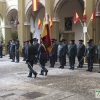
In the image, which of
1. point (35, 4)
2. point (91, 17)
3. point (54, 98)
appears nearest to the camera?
point (54, 98)

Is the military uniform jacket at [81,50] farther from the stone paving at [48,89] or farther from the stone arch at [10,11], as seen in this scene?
the stone arch at [10,11]

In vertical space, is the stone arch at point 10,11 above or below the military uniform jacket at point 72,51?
above

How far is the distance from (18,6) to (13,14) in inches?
136

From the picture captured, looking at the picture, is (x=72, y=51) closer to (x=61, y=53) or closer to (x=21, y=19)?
(x=61, y=53)

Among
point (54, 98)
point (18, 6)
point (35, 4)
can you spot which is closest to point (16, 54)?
point (35, 4)

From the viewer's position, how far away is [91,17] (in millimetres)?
13227

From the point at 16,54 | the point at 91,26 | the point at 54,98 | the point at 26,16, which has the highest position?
the point at 26,16

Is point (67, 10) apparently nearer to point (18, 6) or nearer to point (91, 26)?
point (18, 6)

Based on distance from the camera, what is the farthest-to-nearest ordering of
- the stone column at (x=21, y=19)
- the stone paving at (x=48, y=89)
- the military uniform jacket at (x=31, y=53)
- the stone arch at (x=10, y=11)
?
the stone arch at (x=10, y=11)
the stone column at (x=21, y=19)
the military uniform jacket at (x=31, y=53)
the stone paving at (x=48, y=89)

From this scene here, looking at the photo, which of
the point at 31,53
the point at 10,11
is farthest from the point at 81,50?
the point at 10,11

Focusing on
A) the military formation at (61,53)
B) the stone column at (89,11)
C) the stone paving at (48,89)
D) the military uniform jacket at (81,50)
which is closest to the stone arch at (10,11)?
the stone column at (89,11)

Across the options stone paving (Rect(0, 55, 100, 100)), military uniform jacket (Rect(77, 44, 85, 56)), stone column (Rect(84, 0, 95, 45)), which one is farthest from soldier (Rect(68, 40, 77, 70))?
stone paving (Rect(0, 55, 100, 100))

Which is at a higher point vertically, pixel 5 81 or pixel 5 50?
pixel 5 50

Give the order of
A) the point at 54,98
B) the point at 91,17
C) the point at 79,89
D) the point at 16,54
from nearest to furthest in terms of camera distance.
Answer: the point at 54,98, the point at 79,89, the point at 91,17, the point at 16,54
